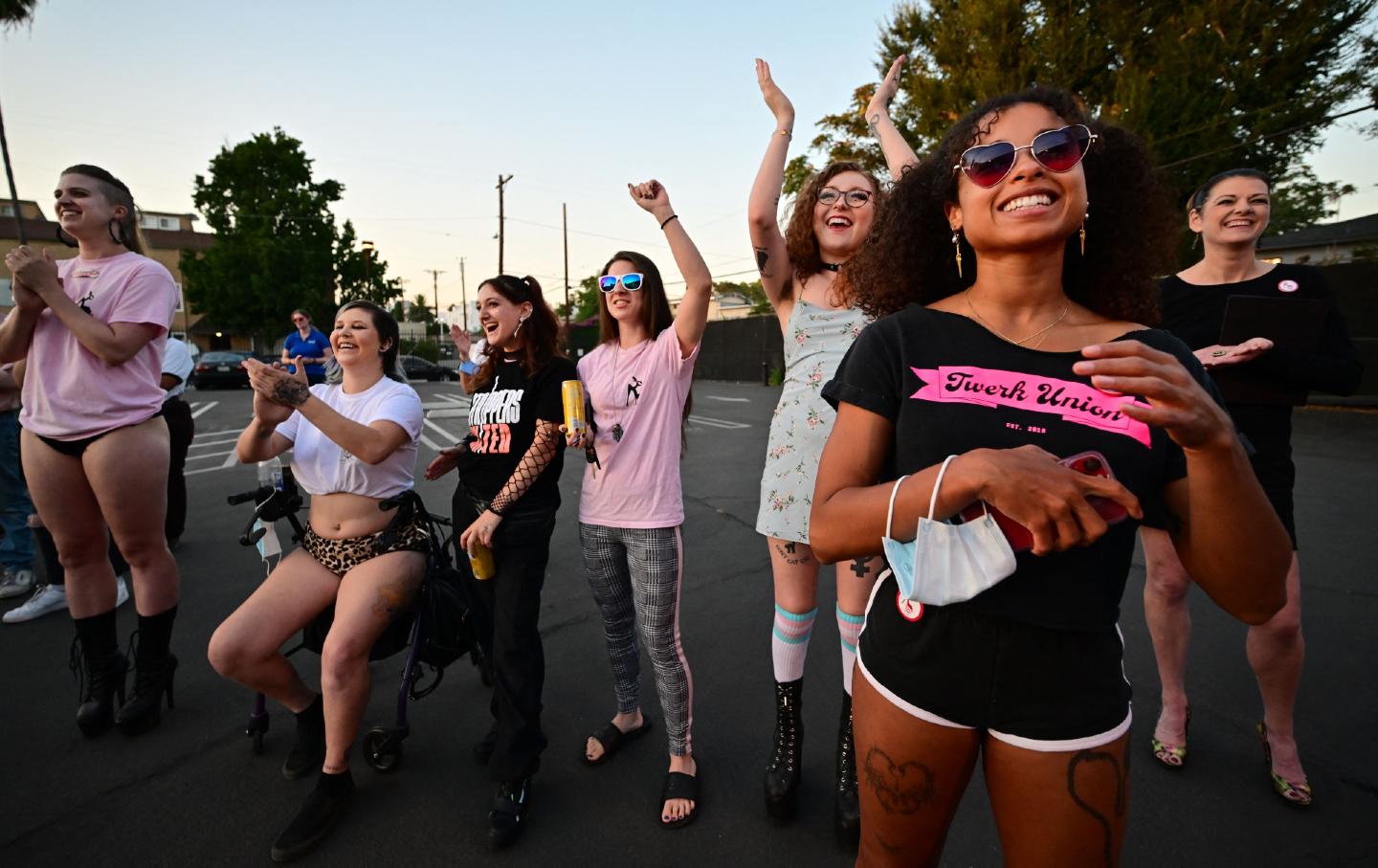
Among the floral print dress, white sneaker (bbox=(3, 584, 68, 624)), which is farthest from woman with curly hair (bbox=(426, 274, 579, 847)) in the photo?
white sneaker (bbox=(3, 584, 68, 624))

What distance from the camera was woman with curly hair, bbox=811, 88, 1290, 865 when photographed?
0.98 m

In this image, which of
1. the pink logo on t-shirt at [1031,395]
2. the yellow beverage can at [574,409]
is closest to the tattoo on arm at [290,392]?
the yellow beverage can at [574,409]

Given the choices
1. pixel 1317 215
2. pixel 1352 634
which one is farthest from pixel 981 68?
pixel 1352 634

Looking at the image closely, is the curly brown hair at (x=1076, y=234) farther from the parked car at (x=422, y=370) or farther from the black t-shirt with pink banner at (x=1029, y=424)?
the parked car at (x=422, y=370)

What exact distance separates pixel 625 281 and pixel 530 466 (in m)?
0.83

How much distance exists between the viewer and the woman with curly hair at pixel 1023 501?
0.98m

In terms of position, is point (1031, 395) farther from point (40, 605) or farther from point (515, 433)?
point (40, 605)

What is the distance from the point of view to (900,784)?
1.22 m

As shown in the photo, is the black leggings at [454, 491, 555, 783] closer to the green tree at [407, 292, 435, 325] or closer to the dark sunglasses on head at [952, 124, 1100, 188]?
the dark sunglasses on head at [952, 124, 1100, 188]

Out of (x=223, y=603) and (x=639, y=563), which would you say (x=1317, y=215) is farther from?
(x=223, y=603)

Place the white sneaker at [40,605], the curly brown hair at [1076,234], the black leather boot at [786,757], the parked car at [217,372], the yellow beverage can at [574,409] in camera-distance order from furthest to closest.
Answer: the parked car at [217,372]
the white sneaker at [40,605]
the yellow beverage can at [574,409]
the black leather boot at [786,757]
the curly brown hair at [1076,234]

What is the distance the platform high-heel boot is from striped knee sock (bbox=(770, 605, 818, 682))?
2.83 meters

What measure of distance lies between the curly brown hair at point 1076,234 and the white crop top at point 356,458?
192 cm

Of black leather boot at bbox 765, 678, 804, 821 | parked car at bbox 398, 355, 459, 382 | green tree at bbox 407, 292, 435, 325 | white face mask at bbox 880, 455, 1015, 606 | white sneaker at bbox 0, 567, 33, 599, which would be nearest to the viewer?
white face mask at bbox 880, 455, 1015, 606
